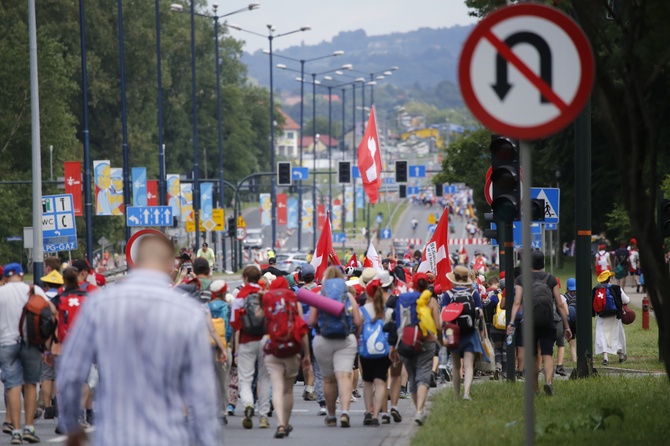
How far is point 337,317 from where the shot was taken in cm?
1532

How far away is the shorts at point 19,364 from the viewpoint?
15000 mm

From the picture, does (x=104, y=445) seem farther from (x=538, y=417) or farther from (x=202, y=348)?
(x=538, y=417)

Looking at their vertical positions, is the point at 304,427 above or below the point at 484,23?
below

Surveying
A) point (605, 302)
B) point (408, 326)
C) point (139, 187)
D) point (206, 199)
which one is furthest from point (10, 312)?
point (206, 199)

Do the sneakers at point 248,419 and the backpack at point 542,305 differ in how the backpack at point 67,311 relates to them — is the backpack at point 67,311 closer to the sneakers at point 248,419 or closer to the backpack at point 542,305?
the sneakers at point 248,419

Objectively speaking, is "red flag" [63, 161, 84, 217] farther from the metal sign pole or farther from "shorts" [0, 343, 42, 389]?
the metal sign pole

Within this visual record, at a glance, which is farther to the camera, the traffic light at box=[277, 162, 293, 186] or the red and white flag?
the traffic light at box=[277, 162, 293, 186]

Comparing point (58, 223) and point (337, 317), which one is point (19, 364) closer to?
point (337, 317)

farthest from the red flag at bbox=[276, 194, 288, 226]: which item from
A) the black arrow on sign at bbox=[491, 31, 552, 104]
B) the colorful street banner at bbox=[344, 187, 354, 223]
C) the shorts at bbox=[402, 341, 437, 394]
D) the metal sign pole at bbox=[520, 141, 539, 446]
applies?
the black arrow on sign at bbox=[491, 31, 552, 104]

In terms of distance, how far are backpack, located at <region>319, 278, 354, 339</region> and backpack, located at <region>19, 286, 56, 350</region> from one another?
2568 millimetres

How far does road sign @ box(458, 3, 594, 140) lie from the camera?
7547 mm

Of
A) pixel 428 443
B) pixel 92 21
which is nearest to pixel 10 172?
pixel 92 21

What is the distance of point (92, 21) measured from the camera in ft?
291

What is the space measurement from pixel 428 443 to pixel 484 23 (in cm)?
586
